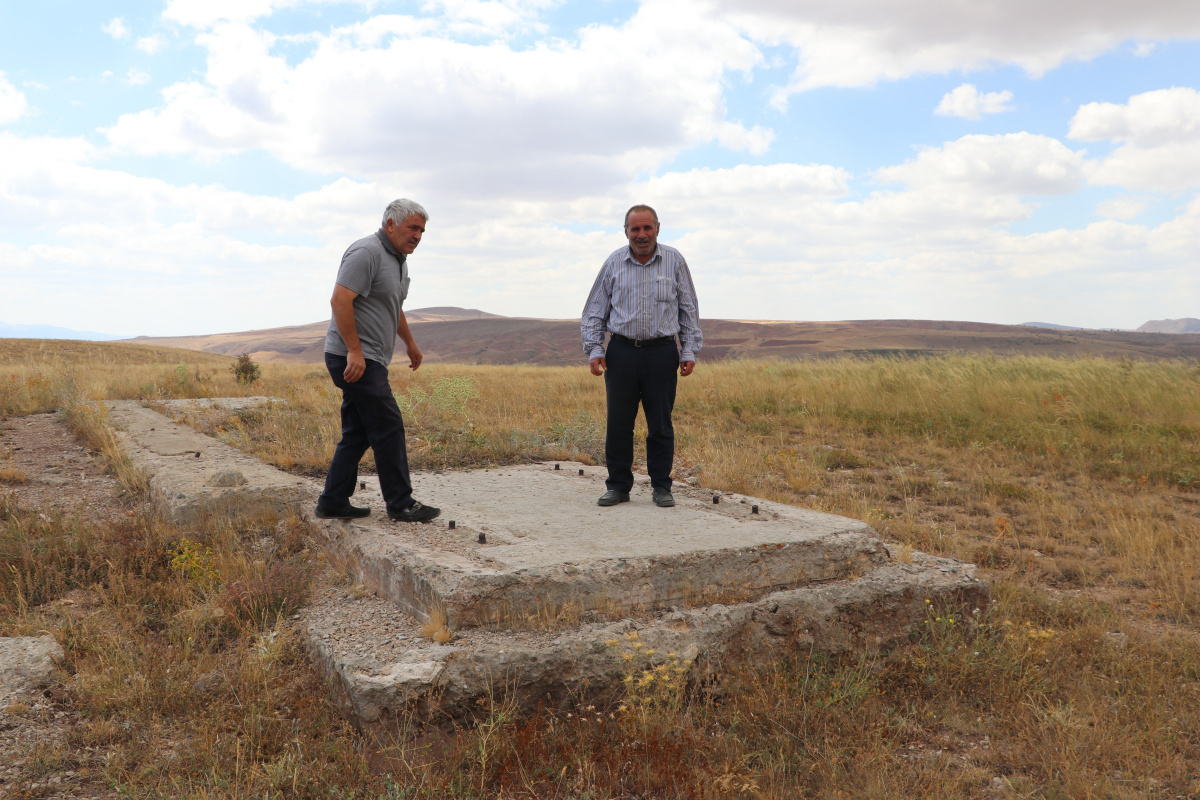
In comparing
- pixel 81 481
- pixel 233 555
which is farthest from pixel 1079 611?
pixel 81 481

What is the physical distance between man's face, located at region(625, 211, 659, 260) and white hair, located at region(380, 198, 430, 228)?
48.7 inches

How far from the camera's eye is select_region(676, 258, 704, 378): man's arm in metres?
4.50

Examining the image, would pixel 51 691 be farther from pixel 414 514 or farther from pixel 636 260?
pixel 636 260

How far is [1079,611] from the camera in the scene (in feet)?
13.1

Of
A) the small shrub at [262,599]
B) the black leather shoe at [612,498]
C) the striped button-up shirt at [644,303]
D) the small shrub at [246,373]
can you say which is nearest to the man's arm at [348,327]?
the small shrub at [262,599]

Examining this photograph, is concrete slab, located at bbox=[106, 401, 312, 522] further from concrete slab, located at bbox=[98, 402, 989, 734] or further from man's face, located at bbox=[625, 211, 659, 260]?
man's face, located at bbox=[625, 211, 659, 260]

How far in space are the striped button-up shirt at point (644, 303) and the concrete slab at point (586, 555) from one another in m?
1.03

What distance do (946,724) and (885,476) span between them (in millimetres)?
4223

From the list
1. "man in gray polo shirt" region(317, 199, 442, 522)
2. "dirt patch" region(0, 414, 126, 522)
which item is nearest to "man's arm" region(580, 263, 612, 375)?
"man in gray polo shirt" region(317, 199, 442, 522)

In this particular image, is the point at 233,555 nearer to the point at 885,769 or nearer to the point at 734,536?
the point at 734,536

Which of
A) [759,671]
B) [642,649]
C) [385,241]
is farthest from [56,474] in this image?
[759,671]

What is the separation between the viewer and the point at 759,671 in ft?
10.5

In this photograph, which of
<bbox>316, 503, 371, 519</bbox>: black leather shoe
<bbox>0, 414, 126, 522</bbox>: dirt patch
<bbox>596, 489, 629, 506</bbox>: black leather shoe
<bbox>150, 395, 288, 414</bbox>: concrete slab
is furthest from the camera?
<bbox>150, 395, 288, 414</bbox>: concrete slab

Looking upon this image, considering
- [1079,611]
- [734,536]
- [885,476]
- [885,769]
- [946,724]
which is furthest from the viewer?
[885,476]
